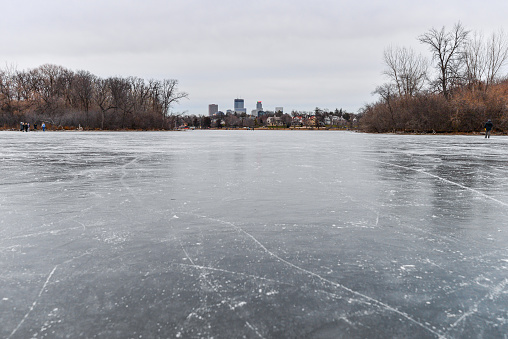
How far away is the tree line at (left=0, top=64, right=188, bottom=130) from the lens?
62656 millimetres

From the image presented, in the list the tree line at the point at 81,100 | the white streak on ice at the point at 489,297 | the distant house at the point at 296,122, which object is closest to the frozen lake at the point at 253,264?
the white streak on ice at the point at 489,297

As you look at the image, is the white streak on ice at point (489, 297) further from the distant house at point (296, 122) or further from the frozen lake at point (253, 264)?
the distant house at point (296, 122)

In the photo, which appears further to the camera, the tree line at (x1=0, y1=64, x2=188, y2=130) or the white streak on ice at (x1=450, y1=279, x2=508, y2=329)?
the tree line at (x1=0, y1=64, x2=188, y2=130)

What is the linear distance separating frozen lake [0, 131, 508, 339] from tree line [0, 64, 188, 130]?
62586mm

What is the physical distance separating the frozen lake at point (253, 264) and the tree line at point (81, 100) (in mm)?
62586

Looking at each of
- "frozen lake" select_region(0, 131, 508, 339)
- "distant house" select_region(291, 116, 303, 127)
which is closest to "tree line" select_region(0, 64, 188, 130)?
"frozen lake" select_region(0, 131, 508, 339)

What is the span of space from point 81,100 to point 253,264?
74.5 metres

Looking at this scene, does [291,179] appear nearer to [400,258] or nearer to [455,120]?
[400,258]

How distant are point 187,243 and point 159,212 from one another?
1453 millimetres

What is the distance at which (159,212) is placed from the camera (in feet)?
16.0

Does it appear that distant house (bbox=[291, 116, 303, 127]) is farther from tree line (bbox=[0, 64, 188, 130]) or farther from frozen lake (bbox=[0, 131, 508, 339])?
frozen lake (bbox=[0, 131, 508, 339])

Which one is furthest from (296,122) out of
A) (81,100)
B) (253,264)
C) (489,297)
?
(489,297)

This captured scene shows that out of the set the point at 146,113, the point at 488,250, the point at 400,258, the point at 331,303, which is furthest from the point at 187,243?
the point at 146,113

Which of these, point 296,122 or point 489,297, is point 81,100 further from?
point 296,122
